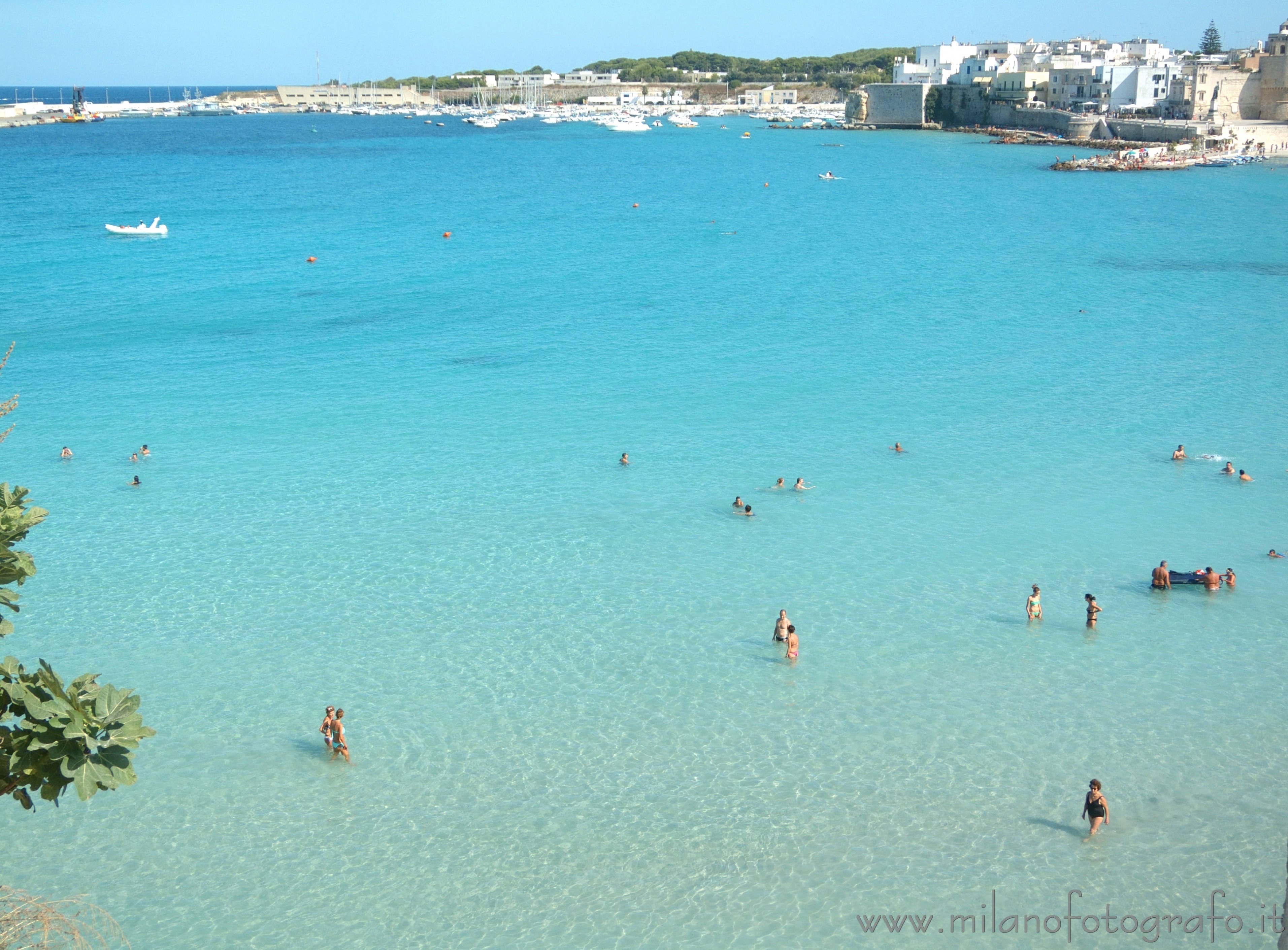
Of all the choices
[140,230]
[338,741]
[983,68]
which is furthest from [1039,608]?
[983,68]

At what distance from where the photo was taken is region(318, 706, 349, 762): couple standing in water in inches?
586

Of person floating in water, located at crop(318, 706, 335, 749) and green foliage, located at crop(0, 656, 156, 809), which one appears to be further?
person floating in water, located at crop(318, 706, 335, 749)

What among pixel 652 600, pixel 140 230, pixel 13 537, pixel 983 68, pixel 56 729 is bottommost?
pixel 652 600

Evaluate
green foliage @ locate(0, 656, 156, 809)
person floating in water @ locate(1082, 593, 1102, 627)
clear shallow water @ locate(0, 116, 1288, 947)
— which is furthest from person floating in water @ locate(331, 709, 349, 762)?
person floating in water @ locate(1082, 593, 1102, 627)

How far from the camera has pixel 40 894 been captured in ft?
40.9

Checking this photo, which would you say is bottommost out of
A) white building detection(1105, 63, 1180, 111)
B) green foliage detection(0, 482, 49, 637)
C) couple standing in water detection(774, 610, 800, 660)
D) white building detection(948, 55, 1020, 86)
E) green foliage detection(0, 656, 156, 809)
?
couple standing in water detection(774, 610, 800, 660)

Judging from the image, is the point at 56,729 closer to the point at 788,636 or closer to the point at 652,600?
the point at 788,636

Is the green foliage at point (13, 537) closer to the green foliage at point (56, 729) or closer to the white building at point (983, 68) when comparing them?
the green foliage at point (56, 729)

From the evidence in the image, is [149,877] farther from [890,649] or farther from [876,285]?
[876,285]

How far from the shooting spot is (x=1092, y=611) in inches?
714

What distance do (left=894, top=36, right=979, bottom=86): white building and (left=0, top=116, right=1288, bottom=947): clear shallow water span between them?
132 m

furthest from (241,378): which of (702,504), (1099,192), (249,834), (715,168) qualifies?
(715,168)

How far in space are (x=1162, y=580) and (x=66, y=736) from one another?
58.2ft

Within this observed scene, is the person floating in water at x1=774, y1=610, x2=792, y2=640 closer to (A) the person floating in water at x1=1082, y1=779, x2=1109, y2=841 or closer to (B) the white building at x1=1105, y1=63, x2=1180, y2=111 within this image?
(A) the person floating in water at x1=1082, y1=779, x2=1109, y2=841
